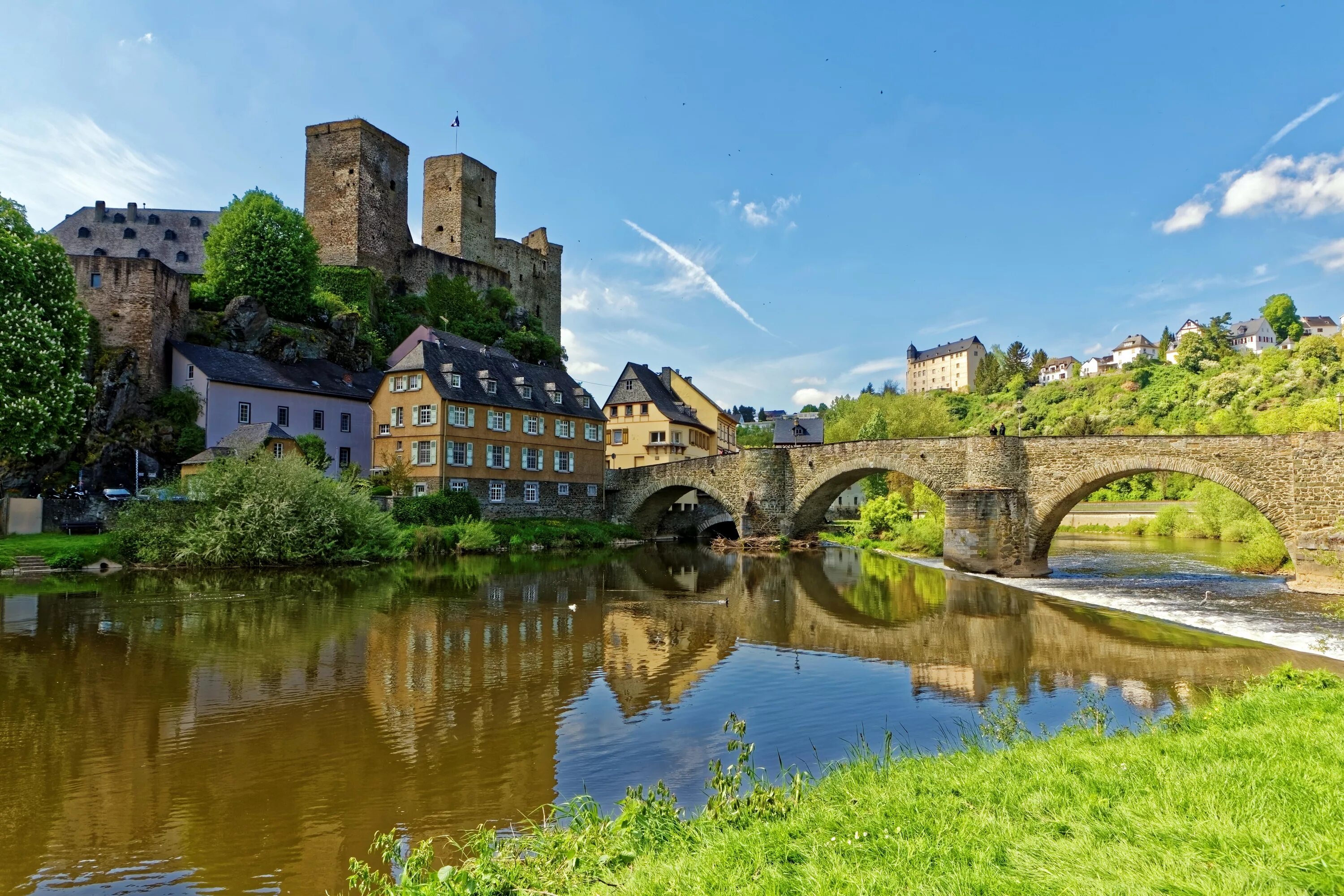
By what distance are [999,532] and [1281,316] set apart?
10660 cm

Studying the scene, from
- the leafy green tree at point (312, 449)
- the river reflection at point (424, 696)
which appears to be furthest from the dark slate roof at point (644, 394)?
the river reflection at point (424, 696)

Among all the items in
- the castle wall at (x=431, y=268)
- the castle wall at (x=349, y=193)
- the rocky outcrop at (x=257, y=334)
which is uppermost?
the castle wall at (x=349, y=193)

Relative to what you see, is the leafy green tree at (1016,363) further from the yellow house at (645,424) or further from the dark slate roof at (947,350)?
the yellow house at (645,424)

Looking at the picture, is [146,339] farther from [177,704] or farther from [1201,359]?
[1201,359]

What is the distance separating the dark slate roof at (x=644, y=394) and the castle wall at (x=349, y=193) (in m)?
18.6

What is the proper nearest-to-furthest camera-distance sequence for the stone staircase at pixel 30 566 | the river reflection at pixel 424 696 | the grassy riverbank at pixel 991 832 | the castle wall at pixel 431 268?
the grassy riverbank at pixel 991 832 → the river reflection at pixel 424 696 → the stone staircase at pixel 30 566 → the castle wall at pixel 431 268

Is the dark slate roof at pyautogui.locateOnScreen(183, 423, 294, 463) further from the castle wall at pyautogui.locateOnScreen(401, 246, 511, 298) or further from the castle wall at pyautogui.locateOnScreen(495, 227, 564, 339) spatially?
the castle wall at pyautogui.locateOnScreen(495, 227, 564, 339)

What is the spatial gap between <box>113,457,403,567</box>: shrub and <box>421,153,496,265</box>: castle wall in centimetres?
3740

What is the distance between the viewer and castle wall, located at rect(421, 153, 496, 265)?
63812 mm

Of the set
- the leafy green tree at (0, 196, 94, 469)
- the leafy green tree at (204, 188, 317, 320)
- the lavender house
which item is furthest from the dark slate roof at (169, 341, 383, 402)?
the leafy green tree at (0, 196, 94, 469)

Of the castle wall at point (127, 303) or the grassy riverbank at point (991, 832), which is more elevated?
the castle wall at point (127, 303)

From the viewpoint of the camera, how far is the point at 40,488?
31.3 m

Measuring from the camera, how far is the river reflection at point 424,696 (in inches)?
275

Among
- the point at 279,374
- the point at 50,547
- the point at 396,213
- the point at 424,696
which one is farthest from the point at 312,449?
the point at 424,696
